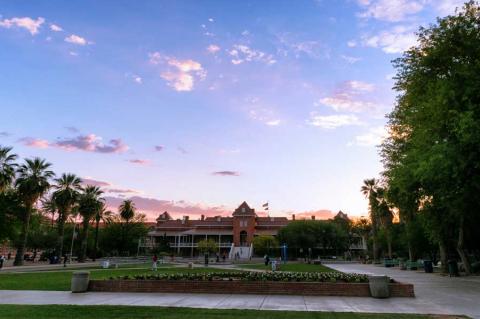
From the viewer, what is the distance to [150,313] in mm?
11578

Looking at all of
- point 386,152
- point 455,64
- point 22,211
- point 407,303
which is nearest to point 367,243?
point 386,152

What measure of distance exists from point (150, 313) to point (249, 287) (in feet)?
20.1

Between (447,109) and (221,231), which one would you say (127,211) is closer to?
(221,231)

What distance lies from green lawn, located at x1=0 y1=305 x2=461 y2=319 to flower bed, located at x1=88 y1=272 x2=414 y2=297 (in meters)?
4.53

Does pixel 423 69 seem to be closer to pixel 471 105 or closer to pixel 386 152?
pixel 471 105

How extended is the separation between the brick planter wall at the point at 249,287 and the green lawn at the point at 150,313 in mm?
4523

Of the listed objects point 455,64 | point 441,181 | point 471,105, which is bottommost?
point 441,181

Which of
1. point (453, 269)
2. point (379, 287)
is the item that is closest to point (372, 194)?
point (453, 269)

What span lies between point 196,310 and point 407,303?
7.55m

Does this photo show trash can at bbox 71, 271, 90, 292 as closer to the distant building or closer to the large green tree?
the large green tree

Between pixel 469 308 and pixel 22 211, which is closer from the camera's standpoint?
pixel 469 308

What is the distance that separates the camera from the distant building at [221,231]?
322 ft

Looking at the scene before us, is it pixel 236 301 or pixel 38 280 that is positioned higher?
pixel 236 301

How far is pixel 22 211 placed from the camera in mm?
50938
